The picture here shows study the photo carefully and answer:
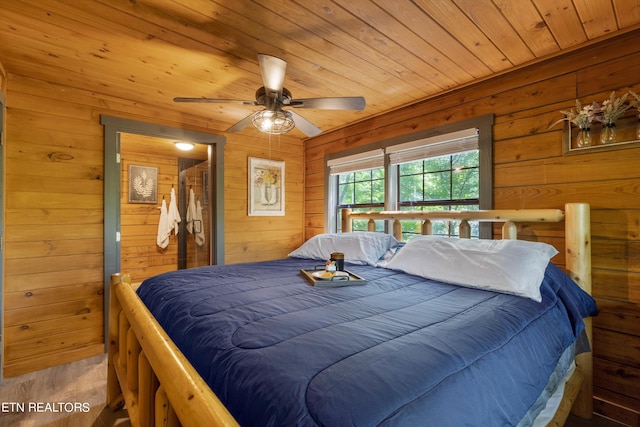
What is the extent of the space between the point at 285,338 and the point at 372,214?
216cm

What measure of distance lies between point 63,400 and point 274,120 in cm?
232

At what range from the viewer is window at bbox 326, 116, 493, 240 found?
2432mm

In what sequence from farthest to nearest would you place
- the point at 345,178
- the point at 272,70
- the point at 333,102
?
the point at 345,178
the point at 333,102
the point at 272,70

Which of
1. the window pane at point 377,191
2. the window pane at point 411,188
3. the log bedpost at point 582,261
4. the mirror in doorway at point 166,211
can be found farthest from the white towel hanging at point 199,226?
the log bedpost at point 582,261

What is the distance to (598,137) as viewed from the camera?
1.87 metres

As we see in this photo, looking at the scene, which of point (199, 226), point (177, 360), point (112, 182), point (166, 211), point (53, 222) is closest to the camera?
point (177, 360)

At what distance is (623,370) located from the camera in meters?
1.82

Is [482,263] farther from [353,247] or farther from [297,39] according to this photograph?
[297,39]

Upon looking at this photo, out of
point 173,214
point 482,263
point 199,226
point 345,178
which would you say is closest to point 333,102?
point 482,263

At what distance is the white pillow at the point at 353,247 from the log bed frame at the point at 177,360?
380 mm

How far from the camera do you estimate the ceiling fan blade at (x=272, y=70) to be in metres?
1.55

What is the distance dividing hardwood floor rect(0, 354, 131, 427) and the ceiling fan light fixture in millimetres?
2000

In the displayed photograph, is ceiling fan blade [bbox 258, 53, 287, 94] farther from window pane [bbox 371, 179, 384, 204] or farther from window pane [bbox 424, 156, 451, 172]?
window pane [bbox 371, 179, 384, 204]

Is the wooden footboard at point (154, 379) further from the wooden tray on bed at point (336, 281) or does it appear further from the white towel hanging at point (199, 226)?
the white towel hanging at point (199, 226)
